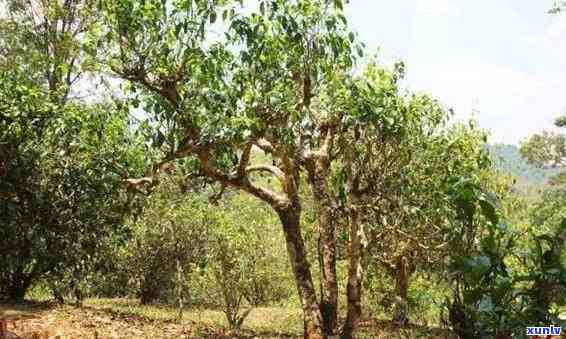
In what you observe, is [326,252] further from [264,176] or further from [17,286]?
[17,286]

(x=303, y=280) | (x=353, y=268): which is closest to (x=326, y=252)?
(x=353, y=268)

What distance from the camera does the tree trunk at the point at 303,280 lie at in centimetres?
1077

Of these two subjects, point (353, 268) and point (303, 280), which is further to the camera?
point (353, 268)

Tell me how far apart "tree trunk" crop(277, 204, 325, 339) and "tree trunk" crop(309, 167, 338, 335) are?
49cm

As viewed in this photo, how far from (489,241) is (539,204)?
152 ft

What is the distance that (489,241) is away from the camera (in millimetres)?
6234

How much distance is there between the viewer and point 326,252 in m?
11.4

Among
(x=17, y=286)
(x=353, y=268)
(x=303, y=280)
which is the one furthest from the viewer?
(x=17, y=286)

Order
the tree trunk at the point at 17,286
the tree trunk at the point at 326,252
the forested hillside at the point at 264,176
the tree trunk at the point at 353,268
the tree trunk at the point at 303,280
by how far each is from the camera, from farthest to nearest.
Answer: the tree trunk at the point at 17,286, the tree trunk at the point at 326,252, the tree trunk at the point at 353,268, the tree trunk at the point at 303,280, the forested hillside at the point at 264,176

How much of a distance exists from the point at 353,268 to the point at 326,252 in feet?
1.98

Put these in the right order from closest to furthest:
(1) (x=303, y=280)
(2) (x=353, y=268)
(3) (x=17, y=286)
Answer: (1) (x=303, y=280) → (2) (x=353, y=268) → (3) (x=17, y=286)

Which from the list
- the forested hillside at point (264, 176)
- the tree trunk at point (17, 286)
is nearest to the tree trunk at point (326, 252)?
the forested hillside at point (264, 176)

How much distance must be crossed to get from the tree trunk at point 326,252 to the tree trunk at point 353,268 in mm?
278

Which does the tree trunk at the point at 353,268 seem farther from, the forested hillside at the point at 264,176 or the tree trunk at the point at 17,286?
the tree trunk at the point at 17,286
